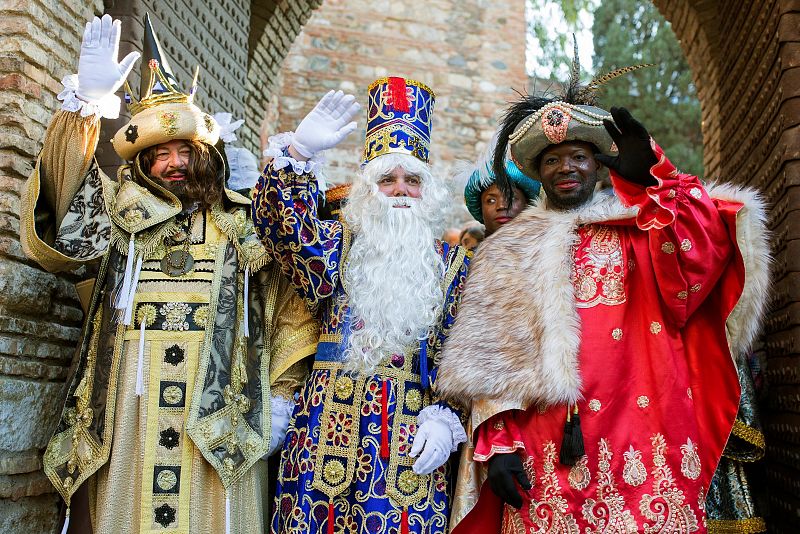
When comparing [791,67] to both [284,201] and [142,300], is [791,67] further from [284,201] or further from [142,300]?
[142,300]

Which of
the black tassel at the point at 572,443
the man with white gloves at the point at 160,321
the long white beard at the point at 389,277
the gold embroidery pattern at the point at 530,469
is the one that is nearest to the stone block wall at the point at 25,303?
the man with white gloves at the point at 160,321

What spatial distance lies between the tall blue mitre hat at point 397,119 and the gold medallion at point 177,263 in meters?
0.86

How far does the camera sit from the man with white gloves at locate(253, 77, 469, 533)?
298 cm

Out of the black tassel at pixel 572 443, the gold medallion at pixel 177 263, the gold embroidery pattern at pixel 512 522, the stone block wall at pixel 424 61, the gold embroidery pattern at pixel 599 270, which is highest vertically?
the stone block wall at pixel 424 61

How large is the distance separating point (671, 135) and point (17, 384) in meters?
14.5

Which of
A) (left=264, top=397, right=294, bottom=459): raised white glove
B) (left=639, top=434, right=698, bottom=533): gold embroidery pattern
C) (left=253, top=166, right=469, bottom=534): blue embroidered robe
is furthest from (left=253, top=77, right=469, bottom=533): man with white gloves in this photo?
(left=639, top=434, right=698, bottom=533): gold embroidery pattern

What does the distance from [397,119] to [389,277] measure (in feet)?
2.29

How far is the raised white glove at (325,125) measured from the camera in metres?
3.12

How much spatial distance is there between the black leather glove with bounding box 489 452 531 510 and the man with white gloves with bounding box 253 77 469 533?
0.23 meters

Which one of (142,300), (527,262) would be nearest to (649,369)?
(527,262)

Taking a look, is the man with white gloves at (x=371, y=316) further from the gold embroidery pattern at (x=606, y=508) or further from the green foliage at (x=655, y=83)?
the green foliage at (x=655, y=83)

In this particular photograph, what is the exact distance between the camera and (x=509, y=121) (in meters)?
3.40

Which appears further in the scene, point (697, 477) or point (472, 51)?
point (472, 51)

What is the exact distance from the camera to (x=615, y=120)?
9.07 ft
